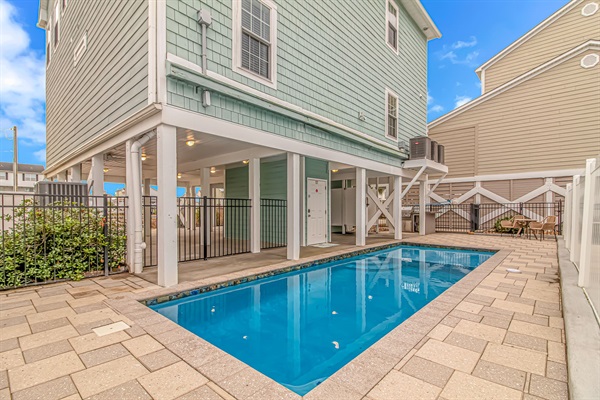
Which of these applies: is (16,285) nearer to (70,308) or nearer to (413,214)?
(70,308)

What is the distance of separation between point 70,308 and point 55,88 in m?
10.3

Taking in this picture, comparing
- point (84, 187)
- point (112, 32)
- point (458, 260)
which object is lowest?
point (458, 260)

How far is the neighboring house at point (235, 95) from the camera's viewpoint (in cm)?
443

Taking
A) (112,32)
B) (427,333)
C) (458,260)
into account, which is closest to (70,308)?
(427,333)

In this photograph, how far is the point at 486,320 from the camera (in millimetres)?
3115

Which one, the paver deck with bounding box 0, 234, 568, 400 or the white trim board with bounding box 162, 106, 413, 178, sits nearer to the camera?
the paver deck with bounding box 0, 234, 568, 400

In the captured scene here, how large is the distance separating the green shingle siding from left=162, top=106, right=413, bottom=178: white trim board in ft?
0.39

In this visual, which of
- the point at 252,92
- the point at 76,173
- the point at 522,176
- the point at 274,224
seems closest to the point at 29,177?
the point at 76,173

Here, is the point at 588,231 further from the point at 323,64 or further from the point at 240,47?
the point at 323,64

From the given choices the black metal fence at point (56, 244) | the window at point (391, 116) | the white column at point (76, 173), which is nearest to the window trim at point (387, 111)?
the window at point (391, 116)

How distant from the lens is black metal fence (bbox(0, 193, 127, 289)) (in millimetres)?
4406

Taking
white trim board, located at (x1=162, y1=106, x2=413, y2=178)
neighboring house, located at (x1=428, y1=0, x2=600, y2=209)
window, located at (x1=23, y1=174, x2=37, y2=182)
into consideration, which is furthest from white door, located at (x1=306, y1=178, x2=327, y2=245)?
window, located at (x1=23, y1=174, x2=37, y2=182)

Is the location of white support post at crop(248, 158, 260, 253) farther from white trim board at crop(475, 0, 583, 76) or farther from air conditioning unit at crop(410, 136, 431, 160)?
white trim board at crop(475, 0, 583, 76)

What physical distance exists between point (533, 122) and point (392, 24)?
762cm
